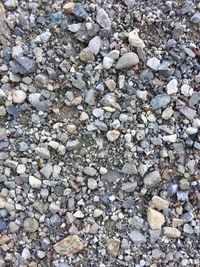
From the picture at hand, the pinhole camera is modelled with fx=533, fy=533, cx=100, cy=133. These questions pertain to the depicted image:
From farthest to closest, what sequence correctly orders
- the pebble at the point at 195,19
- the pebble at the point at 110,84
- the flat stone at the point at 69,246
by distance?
the pebble at the point at 195,19 → the pebble at the point at 110,84 → the flat stone at the point at 69,246

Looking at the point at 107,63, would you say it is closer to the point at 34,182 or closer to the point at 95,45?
the point at 95,45

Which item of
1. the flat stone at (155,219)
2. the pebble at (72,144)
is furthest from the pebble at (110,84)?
the flat stone at (155,219)

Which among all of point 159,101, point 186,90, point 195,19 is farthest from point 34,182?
point 195,19

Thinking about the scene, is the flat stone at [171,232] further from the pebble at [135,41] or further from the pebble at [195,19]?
the pebble at [195,19]

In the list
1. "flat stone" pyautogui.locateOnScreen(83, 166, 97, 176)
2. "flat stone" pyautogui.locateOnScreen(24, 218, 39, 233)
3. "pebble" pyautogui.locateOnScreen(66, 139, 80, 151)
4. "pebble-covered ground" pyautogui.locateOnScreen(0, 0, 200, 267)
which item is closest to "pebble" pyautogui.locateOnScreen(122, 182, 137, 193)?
Answer: "pebble-covered ground" pyautogui.locateOnScreen(0, 0, 200, 267)

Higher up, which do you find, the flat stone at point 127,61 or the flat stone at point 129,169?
the flat stone at point 127,61

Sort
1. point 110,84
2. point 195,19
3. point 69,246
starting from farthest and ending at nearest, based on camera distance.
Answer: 1. point 195,19
2. point 110,84
3. point 69,246
